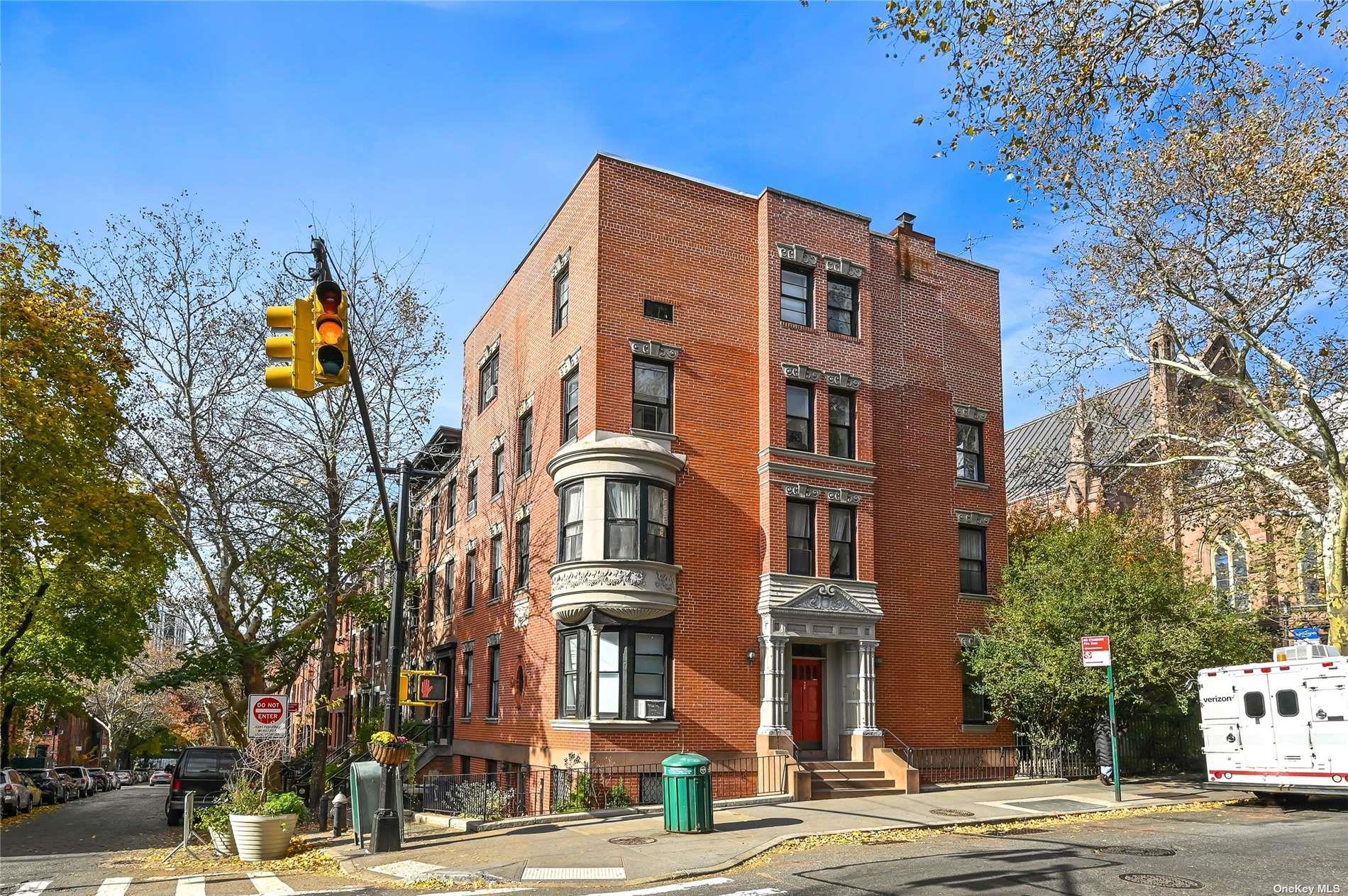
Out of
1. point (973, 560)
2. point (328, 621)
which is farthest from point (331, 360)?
point (973, 560)

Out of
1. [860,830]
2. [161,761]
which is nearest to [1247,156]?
[860,830]

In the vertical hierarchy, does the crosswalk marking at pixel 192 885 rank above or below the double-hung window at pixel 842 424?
below

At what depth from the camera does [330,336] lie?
10.5 meters

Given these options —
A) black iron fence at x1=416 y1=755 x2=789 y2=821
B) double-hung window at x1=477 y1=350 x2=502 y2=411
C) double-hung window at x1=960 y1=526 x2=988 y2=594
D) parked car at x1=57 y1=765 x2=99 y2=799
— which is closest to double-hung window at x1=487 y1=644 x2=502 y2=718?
black iron fence at x1=416 y1=755 x2=789 y2=821

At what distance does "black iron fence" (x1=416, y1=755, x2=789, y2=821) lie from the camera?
67.4 ft

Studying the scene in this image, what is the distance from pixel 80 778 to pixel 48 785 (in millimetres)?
9789

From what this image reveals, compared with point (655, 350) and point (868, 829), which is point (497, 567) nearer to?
point (655, 350)

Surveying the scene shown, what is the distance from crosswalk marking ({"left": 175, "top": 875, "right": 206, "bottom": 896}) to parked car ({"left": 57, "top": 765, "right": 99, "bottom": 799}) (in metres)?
36.1

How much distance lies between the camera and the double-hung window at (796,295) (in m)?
25.9

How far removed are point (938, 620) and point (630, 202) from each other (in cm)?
1275

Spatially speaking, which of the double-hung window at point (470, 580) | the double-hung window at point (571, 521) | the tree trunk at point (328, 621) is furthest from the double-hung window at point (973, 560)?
the tree trunk at point (328, 621)

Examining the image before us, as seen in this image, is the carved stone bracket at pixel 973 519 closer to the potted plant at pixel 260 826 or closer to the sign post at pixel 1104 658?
the sign post at pixel 1104 658

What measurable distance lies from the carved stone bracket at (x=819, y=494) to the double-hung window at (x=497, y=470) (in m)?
9.35

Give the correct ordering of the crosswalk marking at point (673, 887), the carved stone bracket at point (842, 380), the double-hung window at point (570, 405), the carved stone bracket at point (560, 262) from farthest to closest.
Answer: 1. the carved stone bracket at point (560, 262)
2. the carved stone bracket at point (842, 380)
3. the double-hung window at point (570, 405)
4. the crosswalk marking at point (673, 887)
